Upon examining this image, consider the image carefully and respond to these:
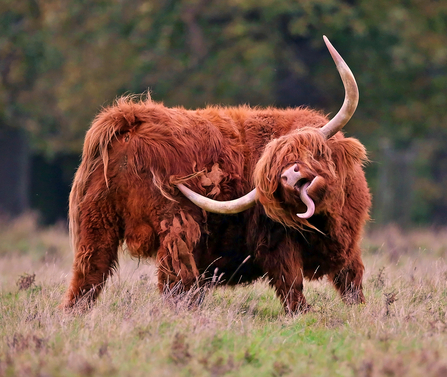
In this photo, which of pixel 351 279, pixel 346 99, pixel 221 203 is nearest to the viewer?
pixel 346 99

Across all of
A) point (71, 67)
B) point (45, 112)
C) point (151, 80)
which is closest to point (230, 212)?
point (151, 80)

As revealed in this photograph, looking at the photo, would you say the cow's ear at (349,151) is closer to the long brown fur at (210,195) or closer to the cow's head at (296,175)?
the long brown fur at (210,195)

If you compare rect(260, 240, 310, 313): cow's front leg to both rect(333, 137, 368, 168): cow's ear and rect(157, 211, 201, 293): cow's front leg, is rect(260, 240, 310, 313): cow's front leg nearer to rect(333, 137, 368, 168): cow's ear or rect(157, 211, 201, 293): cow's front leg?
rect(157, 211, 201, 293): cow's front leg

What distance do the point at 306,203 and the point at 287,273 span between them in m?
0.71

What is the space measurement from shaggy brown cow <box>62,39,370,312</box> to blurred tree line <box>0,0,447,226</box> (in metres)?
8.87

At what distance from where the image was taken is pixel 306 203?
4.77m

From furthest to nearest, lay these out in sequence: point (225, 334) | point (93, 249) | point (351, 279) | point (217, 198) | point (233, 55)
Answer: point (233, 55), point (351, 279), point (217, 198), point (93, 249), point (225, 334)

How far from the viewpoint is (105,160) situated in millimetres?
5125

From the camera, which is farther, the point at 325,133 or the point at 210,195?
the point at 210,195

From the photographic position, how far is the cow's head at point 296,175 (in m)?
4.82

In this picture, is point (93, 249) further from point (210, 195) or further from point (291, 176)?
point (291, 176)

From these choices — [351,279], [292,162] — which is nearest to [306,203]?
[292,162]

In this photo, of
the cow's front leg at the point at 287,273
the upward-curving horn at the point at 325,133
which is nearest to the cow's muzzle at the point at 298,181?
the upward-curving horn at the point at 325,133

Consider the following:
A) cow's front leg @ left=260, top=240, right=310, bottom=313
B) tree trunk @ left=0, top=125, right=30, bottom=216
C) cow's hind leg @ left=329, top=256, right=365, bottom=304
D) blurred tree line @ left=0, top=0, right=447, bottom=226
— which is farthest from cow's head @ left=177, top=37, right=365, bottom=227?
tree trunk @ left=0, top=125, right=30, bottom=216
